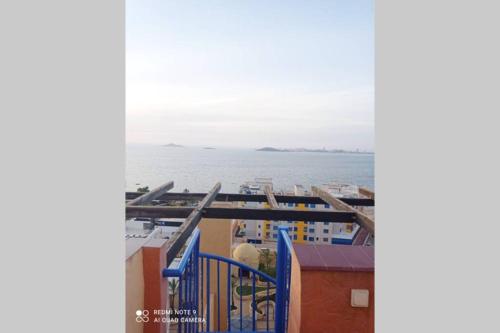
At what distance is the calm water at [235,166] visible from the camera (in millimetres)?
1640

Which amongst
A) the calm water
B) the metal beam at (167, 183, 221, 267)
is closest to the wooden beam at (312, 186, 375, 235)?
the calm water

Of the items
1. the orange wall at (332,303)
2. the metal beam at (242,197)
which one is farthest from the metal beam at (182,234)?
the metal beam at (242,197)

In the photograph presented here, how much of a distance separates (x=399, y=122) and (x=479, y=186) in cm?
33

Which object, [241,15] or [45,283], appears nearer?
[45,283]

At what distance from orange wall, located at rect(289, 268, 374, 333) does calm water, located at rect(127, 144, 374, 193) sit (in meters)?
0.43

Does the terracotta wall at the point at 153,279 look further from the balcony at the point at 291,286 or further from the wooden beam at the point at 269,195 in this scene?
the wooden beam at the point at 269,195

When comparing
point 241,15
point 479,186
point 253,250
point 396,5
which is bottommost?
point 253,250

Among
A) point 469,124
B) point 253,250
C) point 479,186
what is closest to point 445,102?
point 469,124

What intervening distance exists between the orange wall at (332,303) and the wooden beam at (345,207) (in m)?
0.41

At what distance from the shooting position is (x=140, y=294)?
1408 millimetres

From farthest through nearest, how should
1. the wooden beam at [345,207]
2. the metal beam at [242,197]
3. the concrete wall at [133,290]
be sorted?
the metal beam at [242,197], the wooden beam at [345,207], the concrete wall at [133,290]

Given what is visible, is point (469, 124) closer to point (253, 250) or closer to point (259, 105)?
point (259, 105)

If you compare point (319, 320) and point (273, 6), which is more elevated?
point (273, 6)

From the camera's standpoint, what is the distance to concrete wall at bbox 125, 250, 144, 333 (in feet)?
4.33
